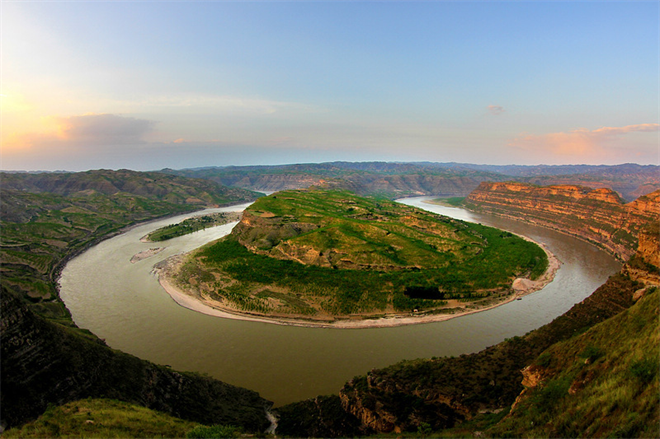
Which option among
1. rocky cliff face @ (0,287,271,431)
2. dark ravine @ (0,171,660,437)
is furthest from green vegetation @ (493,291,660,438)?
rocky cliff face @ (0,287,271,431)

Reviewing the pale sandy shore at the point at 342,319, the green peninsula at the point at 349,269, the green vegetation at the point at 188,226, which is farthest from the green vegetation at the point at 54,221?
the green peninsula at the point at 349,269

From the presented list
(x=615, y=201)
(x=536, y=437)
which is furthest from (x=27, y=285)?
(x=615, y=201)

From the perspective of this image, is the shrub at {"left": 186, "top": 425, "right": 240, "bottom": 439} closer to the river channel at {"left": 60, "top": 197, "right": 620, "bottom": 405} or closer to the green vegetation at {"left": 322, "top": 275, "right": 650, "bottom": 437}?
the green vegetation at {"left": 322, "top": 275, "right": 650, "bottom": 437}

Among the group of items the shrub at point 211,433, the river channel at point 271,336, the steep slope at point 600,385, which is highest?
the steep slope at point 600,385

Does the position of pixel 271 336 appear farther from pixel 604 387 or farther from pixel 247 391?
pixel 604 387

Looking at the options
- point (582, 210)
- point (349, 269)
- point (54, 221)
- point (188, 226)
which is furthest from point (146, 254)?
point (582, 210)

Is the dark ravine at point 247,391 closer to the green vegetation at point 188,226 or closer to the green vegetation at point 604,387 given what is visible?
the green vegetation at point 604,387
